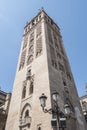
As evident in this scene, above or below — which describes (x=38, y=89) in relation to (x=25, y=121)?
above

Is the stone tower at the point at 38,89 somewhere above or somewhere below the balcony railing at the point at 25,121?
above

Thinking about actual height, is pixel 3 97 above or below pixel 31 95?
above

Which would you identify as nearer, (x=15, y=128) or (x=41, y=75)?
(x=15, y=128)

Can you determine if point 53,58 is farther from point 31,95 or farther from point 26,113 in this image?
point 26,113

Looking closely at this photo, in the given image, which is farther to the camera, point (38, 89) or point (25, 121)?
point (38, 89)

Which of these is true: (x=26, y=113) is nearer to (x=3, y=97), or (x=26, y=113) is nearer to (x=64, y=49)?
(x=3, y=97)

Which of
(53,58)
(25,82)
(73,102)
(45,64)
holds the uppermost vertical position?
(53,58)

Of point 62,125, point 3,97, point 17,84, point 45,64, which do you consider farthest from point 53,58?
point 62,125

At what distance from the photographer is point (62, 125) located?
25.0 feet

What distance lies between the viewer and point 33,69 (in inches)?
720

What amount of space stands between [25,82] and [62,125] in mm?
10509

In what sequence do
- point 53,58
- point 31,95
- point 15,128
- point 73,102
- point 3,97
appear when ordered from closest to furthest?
point 15,128, point 31,95, point 73,102, point 53,58, point 3,97

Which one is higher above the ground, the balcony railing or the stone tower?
the stone tower

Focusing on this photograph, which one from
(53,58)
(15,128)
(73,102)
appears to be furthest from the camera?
(53,58)
